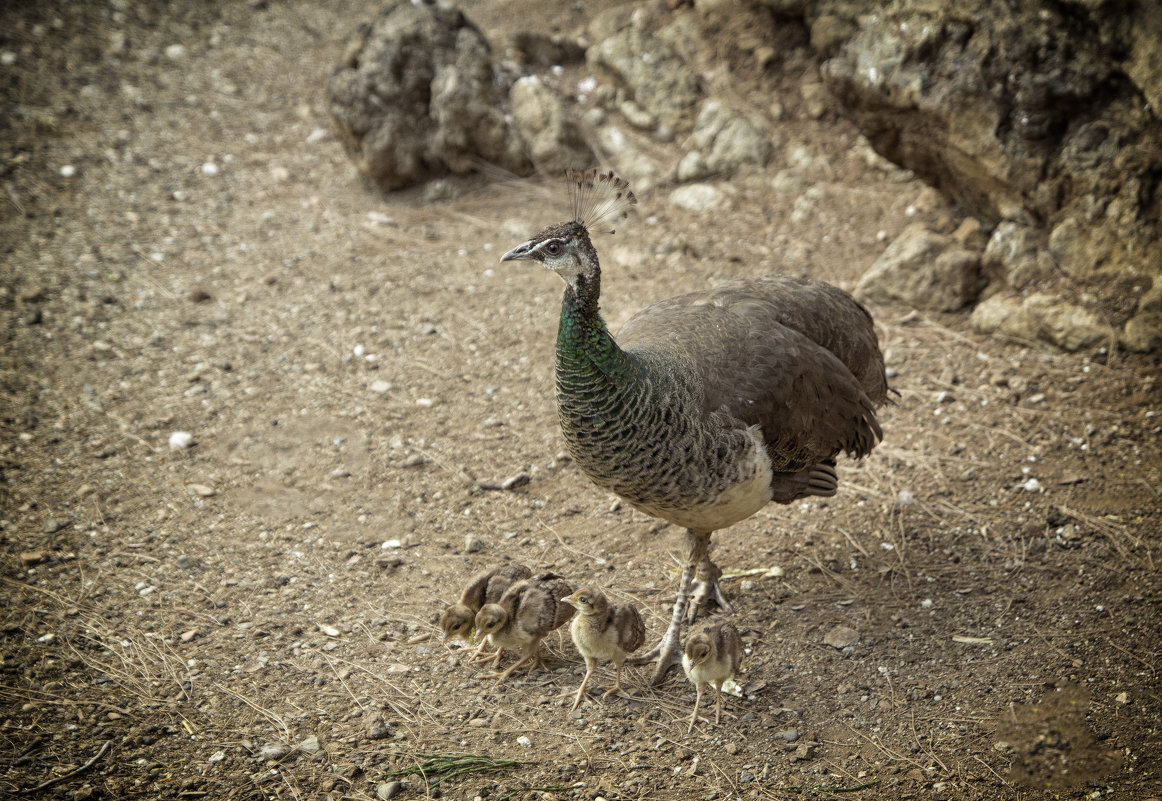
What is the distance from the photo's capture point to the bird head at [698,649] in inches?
153

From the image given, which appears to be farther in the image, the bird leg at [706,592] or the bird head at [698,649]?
the bird leg at [706,592]

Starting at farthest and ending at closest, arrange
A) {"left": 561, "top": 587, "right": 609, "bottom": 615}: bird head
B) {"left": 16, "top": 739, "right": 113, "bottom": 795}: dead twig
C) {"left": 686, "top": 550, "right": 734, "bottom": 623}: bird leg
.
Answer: {"left": 686, "top": 550, "right": 734, "bottom": 623}: bird leg
{"left": 561, "top": 587, "right": 609, "bottom": 615}: bird head
{"left": 16, "top": 739, "right": 113, "bottom": 795}: dead twig

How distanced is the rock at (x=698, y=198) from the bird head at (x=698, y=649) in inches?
183

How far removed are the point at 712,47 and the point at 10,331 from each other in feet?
20.7

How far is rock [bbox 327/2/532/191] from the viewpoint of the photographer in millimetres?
7855

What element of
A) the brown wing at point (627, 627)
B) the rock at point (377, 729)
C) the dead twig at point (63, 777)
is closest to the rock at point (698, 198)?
the brown wing at point (627, 627)

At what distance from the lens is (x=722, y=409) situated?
4.09m

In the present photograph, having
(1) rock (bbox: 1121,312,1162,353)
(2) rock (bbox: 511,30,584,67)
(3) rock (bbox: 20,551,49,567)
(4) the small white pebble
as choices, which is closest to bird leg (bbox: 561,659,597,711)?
(3) rock (bbox: 20,551,49,567)

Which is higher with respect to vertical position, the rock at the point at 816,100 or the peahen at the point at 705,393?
the rock at the point at 816,100

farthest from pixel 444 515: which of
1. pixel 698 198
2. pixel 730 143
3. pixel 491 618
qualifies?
pixel 730 143

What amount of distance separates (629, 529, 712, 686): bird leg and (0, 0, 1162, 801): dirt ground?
116 millimetres

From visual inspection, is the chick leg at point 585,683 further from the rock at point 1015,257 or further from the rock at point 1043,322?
the rock at point 1015,257

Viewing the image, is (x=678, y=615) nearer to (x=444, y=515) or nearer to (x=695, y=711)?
(x=695, y=711)

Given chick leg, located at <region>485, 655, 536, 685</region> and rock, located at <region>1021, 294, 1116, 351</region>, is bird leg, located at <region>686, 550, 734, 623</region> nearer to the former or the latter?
chick leg, located at <region>485, 655, 536, 685</region>
